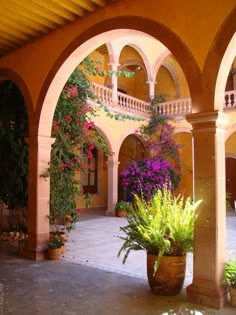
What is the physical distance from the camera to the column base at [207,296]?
324 centimetres

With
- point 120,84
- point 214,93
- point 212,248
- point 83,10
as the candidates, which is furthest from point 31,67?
point 120,84

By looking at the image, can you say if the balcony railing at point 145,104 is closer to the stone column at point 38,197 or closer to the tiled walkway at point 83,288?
the stone column at point 38,197

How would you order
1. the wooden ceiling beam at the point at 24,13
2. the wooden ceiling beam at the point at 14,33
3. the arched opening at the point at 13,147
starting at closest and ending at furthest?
the wooden ceiling beam at the point at 24,13
the wooden ceiling beam at the point at 14,33
the arched opening at the point at 13,147

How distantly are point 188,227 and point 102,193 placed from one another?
10.9m

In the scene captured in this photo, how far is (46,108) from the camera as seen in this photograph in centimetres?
513

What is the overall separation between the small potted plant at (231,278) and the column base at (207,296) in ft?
0.28

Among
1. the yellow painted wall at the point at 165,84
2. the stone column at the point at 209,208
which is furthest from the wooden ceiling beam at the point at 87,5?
the yellow painted wall at the point at 165,84

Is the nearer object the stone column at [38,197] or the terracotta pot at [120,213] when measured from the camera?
the stone column at [38,197]

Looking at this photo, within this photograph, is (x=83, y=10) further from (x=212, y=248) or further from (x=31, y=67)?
(x=212, y=248)

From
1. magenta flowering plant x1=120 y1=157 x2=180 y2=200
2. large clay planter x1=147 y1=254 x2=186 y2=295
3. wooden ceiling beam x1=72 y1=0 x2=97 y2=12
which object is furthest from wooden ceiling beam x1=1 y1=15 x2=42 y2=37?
magenta flowering plant x1=120 y1=157 x2=180 y2=200

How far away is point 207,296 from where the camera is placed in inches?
130

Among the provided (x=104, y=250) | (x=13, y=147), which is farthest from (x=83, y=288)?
(x=13, y=147)

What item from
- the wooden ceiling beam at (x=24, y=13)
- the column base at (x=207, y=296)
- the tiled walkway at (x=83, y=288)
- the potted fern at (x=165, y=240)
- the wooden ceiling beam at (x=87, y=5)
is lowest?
the tiled walkway at (x=83, y=288)

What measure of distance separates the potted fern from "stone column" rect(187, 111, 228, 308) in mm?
151
